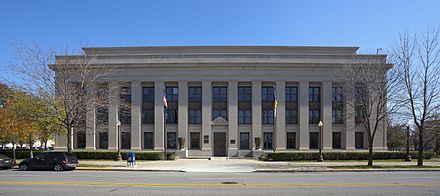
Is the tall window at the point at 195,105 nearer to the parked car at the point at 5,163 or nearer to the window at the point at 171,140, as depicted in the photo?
the window at the point at 171,140

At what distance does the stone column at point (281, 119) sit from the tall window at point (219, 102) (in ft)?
21.5

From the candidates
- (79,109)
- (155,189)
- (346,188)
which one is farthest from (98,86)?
(346,188)

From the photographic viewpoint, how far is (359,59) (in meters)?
41.5

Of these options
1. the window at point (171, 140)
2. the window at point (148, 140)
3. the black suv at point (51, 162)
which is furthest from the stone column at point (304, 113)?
the black suv at point (51, 162)

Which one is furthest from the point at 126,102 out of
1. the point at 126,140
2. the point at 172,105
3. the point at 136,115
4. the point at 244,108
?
the point at 244,108

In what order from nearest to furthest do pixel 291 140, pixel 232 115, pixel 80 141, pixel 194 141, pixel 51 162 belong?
1. pixel 51 162
2. pixel 232 115
3. pixel 194 141
4. pixel 291 140
5. pixel 80 141

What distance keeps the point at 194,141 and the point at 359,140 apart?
21.0 metres

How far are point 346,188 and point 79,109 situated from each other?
22.7m

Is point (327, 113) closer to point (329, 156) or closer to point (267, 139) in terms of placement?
point (267, 139)

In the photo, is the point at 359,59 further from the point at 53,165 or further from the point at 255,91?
the point at 53,165

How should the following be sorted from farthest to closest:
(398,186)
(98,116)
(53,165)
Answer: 1. (98,116)
2. (53,165)
3. (398,186)

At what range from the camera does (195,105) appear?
152 ft

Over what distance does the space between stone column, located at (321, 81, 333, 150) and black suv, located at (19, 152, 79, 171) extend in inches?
1201

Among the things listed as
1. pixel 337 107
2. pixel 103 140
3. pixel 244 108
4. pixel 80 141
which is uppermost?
pixel 337 107
